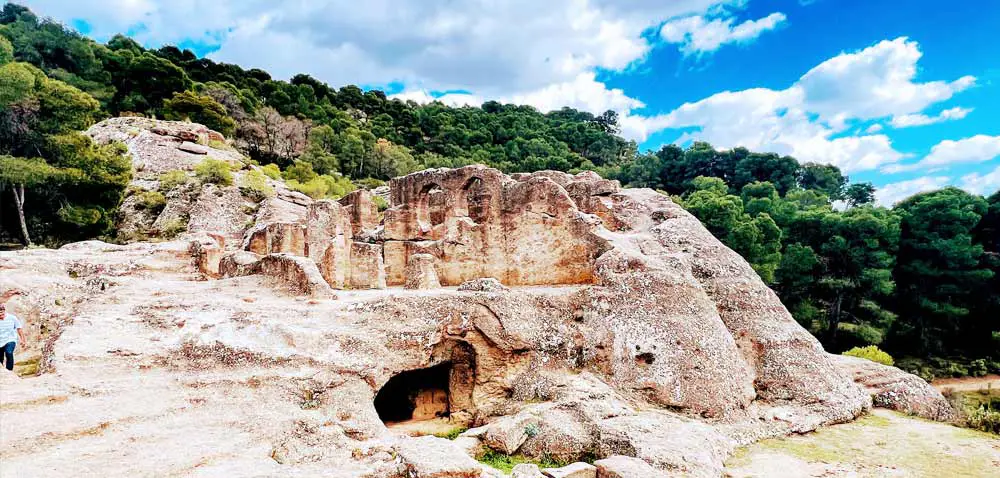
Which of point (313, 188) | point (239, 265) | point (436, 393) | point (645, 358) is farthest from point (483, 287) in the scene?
point (313, 188)

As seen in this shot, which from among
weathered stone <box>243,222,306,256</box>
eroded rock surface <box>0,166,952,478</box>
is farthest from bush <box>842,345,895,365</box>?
weathered stone <box>243,222,306,256</box>

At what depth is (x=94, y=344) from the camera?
9.84 metres

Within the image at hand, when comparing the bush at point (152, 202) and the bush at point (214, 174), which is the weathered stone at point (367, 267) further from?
the bush at point (152, 202)

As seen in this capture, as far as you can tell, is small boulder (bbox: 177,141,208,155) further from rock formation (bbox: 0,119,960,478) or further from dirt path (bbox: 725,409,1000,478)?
dirt path (bbox: 725,409,1000,478)

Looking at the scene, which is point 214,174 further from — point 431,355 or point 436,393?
point 431,355

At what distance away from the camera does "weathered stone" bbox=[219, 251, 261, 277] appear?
638 inches

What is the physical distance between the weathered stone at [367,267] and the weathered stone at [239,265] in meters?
3.70

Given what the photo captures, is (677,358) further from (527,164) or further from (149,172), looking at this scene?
(527,164)

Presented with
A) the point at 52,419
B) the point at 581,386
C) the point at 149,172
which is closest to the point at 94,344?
the point at 52,419

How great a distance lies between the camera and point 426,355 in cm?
1287

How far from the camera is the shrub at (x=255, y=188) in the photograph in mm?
29375

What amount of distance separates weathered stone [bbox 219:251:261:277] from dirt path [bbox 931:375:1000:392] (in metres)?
33.9

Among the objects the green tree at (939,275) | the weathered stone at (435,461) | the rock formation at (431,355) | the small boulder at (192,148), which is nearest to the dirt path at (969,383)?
the green tree at (939,275)

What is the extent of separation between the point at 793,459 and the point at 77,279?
20.0m
